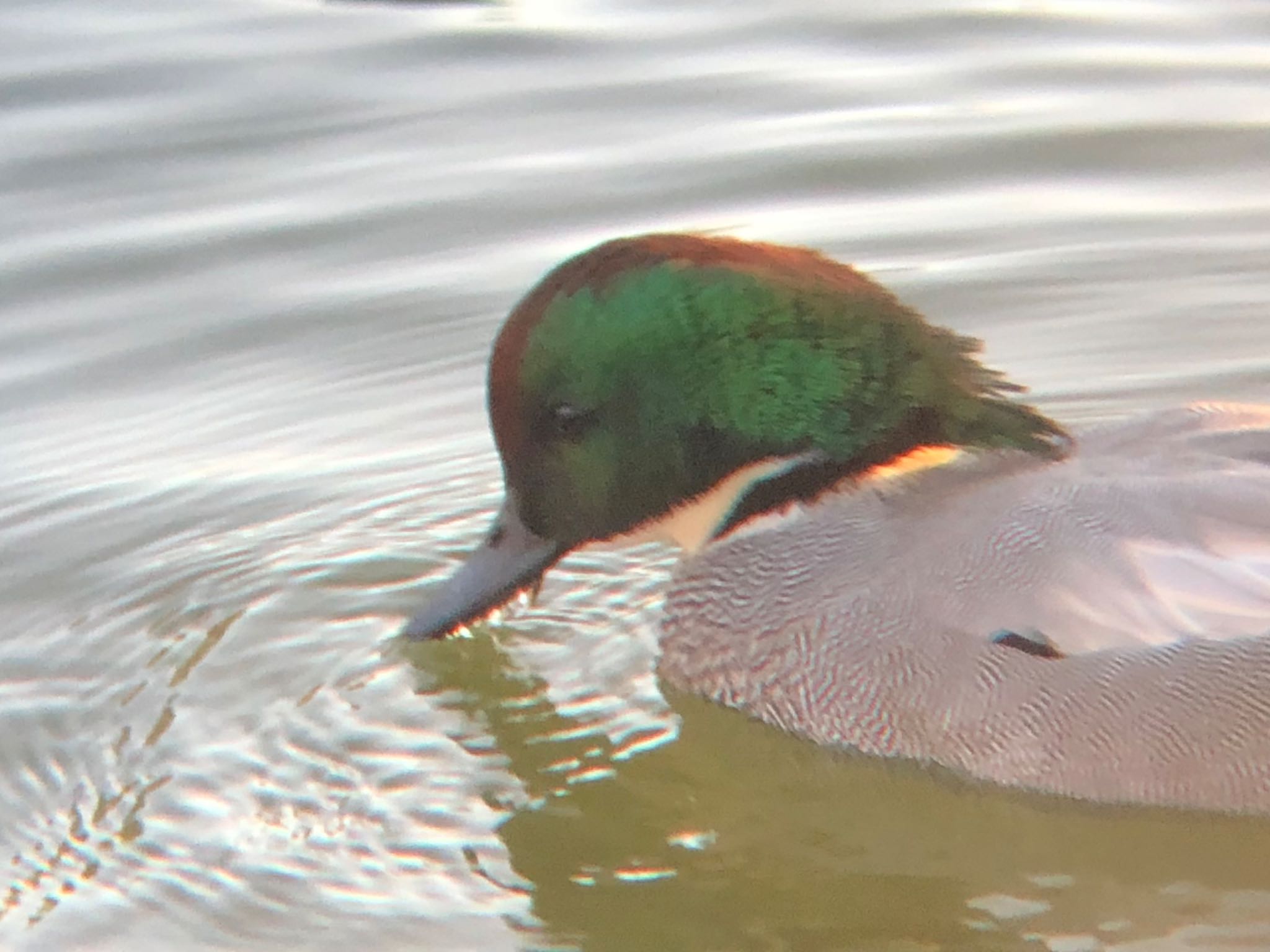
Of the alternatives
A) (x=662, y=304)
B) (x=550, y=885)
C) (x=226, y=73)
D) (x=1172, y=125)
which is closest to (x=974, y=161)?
(x=1172, y=125)

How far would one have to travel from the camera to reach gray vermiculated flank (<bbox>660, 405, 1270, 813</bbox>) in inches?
158

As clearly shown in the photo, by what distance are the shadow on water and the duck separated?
0.20ft

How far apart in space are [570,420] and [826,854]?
3.14 feet

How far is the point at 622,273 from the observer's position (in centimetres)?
420

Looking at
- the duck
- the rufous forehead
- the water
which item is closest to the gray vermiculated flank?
the duck

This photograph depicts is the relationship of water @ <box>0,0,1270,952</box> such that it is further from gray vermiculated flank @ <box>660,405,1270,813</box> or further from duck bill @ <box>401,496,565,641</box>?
duck bill @ <box>401,496,565,641</box>

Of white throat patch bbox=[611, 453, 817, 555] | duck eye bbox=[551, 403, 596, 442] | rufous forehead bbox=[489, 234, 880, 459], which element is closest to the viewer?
rufous forehead bbox=[489, 234, 880, 459]

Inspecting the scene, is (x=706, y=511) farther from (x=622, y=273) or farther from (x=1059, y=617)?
(x=1059, y=617)

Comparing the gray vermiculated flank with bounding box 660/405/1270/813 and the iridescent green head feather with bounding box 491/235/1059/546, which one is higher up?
the iridescent green head feather with bounding box 491/235/1059/546

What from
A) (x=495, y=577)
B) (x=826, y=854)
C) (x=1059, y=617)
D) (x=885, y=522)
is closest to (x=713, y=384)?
(x=885, y=522)

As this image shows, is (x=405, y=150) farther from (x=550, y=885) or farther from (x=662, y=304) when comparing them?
(x=550, y=885)

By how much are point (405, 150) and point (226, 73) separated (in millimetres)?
1123

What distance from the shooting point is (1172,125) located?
303 inches

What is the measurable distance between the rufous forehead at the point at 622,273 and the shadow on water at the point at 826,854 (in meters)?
0.72
